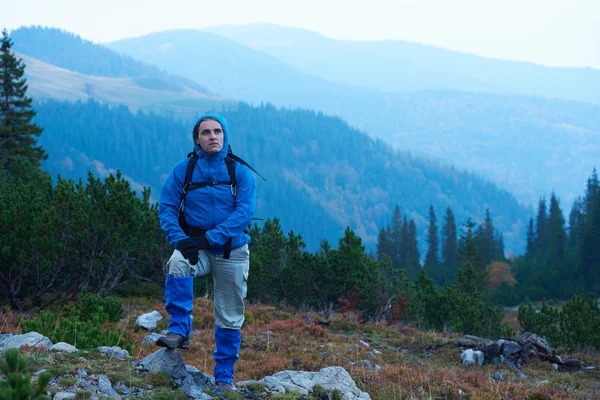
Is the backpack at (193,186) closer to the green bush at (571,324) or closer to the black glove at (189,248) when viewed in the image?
the black glove at (189,248)

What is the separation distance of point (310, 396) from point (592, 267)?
196ft

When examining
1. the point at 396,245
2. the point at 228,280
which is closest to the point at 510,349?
the point at 228,280

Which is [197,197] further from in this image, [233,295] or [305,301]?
[305,301]

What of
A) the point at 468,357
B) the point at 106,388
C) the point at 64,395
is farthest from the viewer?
the point at 468,357

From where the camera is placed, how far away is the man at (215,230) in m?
5.07

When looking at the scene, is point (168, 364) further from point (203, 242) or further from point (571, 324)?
point (571, 324)

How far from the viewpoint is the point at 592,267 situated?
186 feet

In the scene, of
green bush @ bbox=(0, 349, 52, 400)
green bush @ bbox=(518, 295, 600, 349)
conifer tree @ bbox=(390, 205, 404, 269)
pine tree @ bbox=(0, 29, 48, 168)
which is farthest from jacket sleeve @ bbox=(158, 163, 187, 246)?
conifer tree @ bbox=(390, 205, 404, 269)

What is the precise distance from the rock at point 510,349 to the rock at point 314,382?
5034mm

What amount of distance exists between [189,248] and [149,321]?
5.89 metres

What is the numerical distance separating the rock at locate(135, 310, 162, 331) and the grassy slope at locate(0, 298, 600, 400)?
0.58 feet

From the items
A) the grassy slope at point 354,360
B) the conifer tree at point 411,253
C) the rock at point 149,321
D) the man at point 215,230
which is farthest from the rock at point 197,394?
the conifer tree at point 411,253

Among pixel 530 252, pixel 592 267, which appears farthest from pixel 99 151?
pixel 592 267

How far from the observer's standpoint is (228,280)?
17.4 ft
